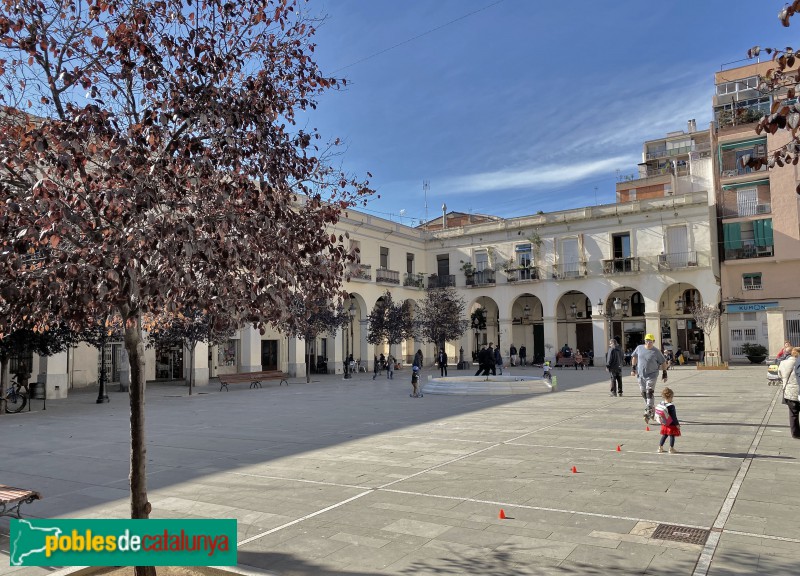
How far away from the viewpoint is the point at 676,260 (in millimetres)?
37250

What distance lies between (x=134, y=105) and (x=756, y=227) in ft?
128

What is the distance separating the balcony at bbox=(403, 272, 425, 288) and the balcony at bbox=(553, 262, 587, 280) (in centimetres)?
949

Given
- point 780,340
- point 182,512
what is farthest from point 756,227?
point 182,512

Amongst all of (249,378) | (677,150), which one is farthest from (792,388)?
(677,150)

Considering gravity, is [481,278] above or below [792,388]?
above

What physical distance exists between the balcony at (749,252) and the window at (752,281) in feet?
4.14

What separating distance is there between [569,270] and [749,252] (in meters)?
10.3

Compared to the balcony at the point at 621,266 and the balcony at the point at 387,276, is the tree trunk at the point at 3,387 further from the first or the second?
the balcony at the point at 621,266

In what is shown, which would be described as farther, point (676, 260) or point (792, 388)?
point (676, 260)

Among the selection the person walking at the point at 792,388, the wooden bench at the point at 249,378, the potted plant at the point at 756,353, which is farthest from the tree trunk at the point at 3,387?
the potted plant at the point at 756,353

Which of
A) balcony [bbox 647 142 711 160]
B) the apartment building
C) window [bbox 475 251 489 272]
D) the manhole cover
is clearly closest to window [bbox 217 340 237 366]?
window [bbox 475 251 489 272]

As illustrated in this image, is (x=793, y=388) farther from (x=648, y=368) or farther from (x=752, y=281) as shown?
(x=752, y=281)

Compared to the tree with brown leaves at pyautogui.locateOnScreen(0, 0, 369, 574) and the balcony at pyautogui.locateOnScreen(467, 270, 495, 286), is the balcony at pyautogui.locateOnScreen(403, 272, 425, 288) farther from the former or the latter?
the tree with brown leaves at pyautogui.locateOnScreen(0, 0, 369, 574)

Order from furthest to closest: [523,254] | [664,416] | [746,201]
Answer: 1. [523,254]
2. [746,201]
3. [664,416]
